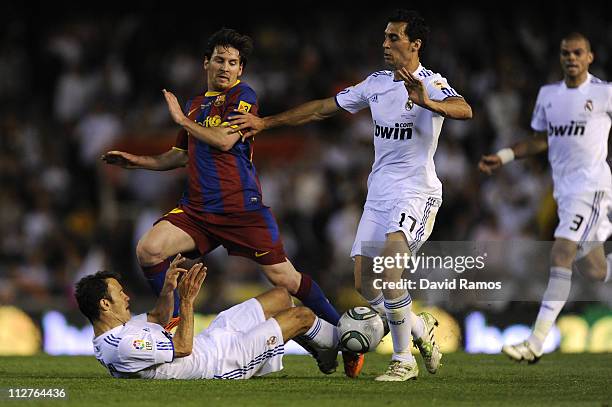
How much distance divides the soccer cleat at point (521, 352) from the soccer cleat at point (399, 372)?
2.27ft

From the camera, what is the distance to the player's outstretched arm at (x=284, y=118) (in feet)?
31.1

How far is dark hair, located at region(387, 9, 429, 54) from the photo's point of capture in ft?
30.3

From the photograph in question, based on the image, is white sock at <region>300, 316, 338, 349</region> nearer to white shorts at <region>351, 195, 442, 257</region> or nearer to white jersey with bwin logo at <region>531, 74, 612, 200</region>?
white shorts at <region>351, 195, 442, 257</region>

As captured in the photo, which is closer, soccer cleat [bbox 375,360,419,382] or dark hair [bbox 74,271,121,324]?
dark hair [bbox 74,271,121,324]

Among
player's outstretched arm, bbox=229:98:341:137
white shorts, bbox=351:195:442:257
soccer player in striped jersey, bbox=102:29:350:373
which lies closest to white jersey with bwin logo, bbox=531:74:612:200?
white shorts, bbox=351:195:442:257

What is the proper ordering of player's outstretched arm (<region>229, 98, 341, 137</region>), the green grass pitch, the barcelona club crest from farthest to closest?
1. the barcelona club crest
2. player's outstretched arm (<region>229, 98, 341, 137</region>)
3. the green grass pitch

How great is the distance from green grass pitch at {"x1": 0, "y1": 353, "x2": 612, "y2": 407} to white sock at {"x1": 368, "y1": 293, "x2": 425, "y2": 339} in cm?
33

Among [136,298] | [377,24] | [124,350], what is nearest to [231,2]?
[377,24]

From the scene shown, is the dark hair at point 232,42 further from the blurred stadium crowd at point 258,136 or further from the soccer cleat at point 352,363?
the blurred stadium crowd at point 258,136

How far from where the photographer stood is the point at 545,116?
9.98m

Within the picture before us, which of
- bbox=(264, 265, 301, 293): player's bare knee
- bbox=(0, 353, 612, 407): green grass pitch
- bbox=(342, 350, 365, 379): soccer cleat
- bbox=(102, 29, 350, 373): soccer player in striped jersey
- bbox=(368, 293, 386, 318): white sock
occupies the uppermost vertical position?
bbox=(102, 29, 350, 373): soccer player in striped jersey

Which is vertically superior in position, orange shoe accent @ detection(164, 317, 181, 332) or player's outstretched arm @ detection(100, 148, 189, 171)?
player's outstretched arm @ detection(100, 148, 189, 171)

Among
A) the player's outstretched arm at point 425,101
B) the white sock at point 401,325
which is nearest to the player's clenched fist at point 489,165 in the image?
the player's outstretched arm at point 425,101

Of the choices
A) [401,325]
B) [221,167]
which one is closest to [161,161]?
[221,167]
